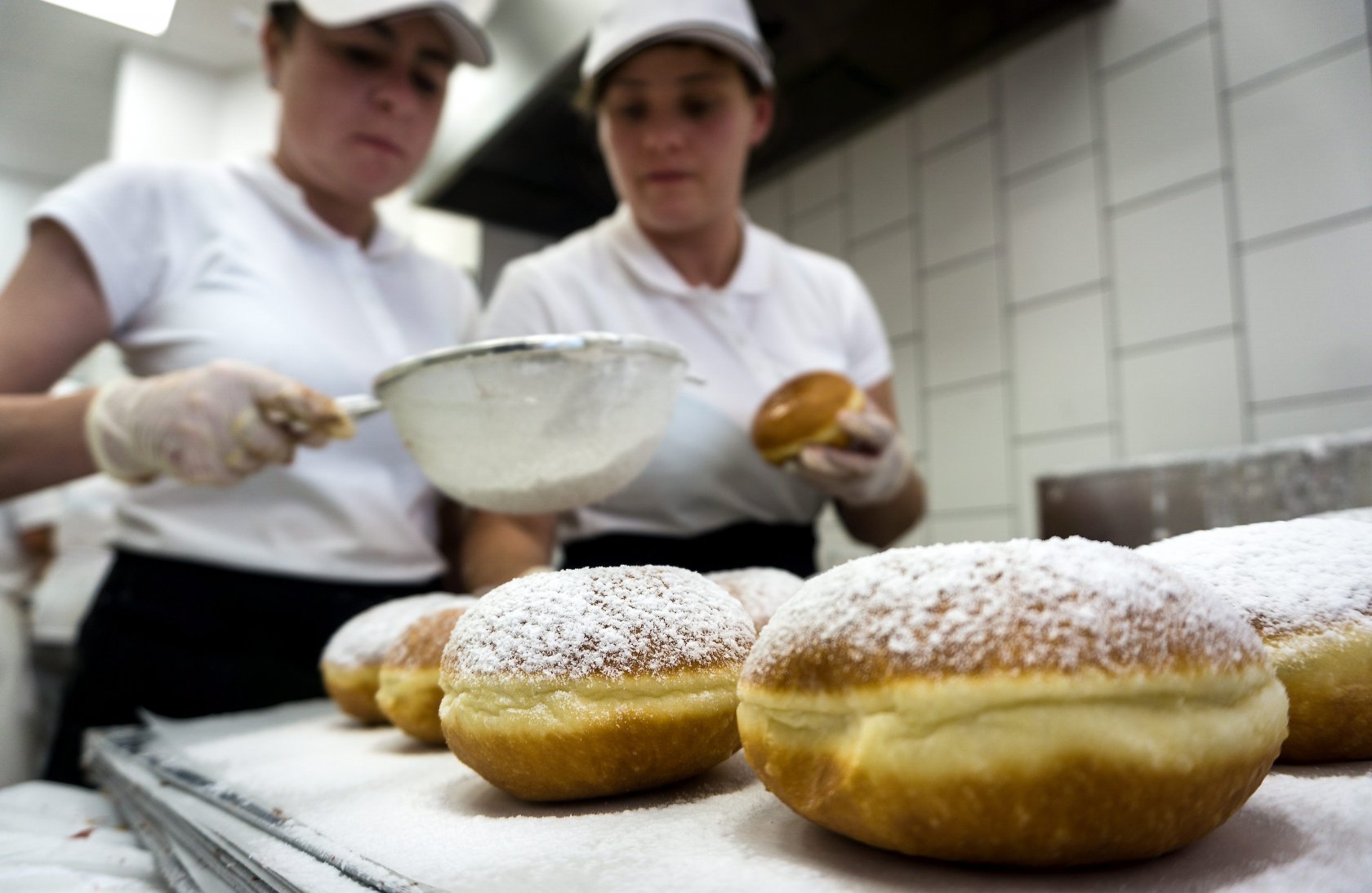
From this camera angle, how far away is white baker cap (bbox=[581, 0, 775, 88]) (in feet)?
4.27

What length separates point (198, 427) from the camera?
1.01m

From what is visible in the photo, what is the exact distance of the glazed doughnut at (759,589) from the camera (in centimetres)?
71

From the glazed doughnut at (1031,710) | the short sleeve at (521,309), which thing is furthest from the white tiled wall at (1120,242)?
the glazed doughnut at (1031,710)

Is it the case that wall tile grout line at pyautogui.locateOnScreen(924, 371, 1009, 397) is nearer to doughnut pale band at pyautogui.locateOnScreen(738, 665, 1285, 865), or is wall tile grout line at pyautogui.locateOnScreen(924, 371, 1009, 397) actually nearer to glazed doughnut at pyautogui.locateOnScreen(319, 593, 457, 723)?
glazed doughnut at pyautogui.locateOnScreen(319, 593, 457, 723)

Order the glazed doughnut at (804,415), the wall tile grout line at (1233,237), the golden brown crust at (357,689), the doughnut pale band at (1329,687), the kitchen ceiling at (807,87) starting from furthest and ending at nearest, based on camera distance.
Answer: the kitchen ceiling at (807,87) < the wall tile grout line at (1233,237) < the glazed doughnut at (804,415) < the golden brown crust at (357,689) < the doughnut pale band at (1329,687)

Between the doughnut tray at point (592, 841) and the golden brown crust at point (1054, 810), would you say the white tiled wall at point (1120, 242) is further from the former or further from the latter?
the golden brown crust at point (1054, 810)

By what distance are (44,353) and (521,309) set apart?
677mm

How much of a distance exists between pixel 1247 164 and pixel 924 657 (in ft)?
6.34

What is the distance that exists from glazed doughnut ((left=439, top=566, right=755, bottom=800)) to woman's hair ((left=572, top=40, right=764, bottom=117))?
1.10 meters

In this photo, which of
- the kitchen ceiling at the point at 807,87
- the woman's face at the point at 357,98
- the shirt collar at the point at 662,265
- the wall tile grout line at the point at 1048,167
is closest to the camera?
the woman's face at the point at 357,98

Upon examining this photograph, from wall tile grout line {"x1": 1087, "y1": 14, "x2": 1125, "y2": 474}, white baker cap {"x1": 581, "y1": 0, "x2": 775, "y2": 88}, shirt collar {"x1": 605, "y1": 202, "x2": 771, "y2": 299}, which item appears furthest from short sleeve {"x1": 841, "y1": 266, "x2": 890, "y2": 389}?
wall tile grout line {"x1": 1087, "y1": 14, "x2": 1125, "y2": 474}

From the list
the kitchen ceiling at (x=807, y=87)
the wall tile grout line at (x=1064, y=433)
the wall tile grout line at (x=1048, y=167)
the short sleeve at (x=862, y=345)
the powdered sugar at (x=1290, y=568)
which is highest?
the kitchen ceiling at (x=807, y=87)

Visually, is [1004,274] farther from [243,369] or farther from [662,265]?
[243,369]

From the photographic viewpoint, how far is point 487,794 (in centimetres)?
59
